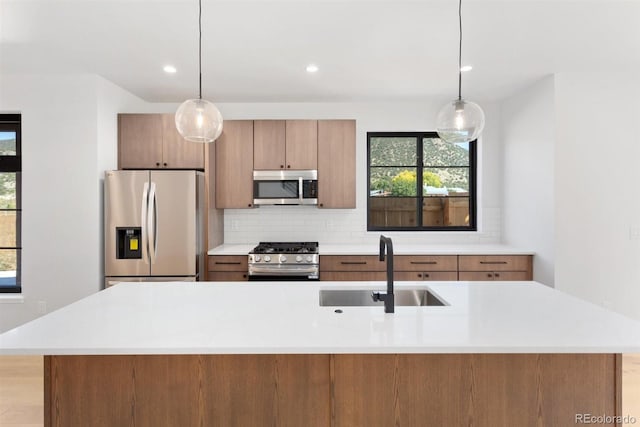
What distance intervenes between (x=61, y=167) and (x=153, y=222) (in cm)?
105

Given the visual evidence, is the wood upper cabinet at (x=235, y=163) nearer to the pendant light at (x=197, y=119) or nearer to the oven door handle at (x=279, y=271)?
the oven door handle at (x=279, y=271)

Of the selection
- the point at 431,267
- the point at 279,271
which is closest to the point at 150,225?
the point at 279,271

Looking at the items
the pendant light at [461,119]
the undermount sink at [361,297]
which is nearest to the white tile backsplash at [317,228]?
the undermount sink at [361,297]

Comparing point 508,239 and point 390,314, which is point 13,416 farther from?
point 508,239

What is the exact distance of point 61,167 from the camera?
3707mm

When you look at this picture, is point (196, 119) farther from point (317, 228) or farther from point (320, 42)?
point (317, 228)

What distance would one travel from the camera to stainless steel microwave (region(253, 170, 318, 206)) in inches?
167

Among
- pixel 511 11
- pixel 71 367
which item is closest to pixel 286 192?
pixel 511 11

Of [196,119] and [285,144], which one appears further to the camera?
[285,144]

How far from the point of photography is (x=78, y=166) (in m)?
3.71

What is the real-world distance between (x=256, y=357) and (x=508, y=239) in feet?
12.6

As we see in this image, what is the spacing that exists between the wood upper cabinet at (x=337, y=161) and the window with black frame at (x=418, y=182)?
490mm

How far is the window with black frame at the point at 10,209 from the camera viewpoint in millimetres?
3951

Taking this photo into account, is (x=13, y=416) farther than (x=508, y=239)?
No
